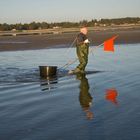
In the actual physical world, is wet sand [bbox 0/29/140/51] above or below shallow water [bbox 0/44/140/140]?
below

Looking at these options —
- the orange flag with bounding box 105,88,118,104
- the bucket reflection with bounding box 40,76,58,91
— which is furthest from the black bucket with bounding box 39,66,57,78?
the orange flag with bounding box 105,88,118,104

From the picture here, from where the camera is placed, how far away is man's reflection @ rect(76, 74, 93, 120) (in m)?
8.29

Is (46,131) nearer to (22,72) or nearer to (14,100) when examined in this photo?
(14,100)

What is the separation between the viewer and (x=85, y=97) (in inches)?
395

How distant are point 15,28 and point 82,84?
9657 cm

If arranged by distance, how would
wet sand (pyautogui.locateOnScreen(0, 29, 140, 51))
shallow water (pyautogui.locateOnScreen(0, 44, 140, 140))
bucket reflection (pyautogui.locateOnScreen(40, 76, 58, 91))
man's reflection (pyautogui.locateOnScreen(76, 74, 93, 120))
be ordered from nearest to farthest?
shallow water (pyautogui.locateOnScreen(0, 44, 140, 140)), man's reflection (pyautogui.locateOnScreen(76, 74, 93, 120)), bucket reflection (pyautogui.locateOnScreen(40, 76, 58, 91)), wet sand (pyautogui.locateOnScreen(0, 29, 140, 51))

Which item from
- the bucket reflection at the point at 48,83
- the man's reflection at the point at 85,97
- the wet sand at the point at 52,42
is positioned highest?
the man's reflection at the point at 85,97

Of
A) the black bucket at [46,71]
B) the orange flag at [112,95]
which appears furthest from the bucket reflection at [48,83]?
the orange flag at [112,95]

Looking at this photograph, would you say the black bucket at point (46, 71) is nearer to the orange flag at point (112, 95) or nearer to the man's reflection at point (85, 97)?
the man's reflection at point (85, 97)

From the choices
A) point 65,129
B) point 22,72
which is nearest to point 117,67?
point 22,72

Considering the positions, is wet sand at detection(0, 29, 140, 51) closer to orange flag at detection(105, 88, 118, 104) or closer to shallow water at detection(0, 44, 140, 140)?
shallow water at detection(0, 44, 140, 140)

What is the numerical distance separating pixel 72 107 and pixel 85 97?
1.17 metres

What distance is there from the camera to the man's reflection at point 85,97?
8.29m

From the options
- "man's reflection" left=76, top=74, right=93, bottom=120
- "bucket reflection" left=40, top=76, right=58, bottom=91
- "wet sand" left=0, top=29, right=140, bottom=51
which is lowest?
"wet sand" left=0, top=29, right=140, bottom=51
